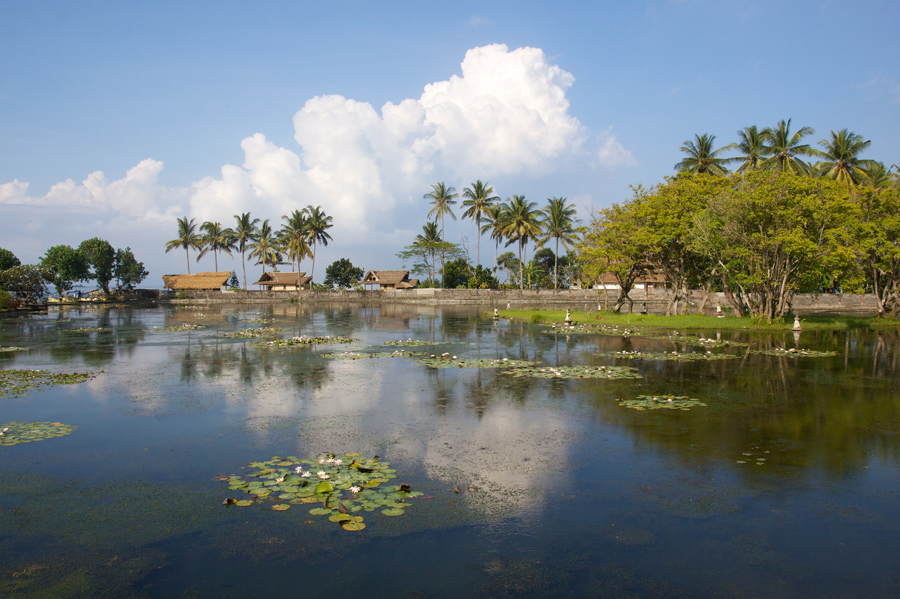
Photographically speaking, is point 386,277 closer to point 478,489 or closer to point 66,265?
point 66,265

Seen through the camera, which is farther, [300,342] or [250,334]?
[250,334]

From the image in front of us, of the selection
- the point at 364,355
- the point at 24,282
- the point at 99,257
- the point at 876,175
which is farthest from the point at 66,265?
the point at 876,175

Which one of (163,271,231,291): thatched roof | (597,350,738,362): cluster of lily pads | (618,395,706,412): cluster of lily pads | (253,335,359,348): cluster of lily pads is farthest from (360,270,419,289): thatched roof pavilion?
(618,395,706,412): cluster of lily pads

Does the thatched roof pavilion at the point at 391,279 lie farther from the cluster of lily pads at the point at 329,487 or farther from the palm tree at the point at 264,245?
the cluster of lily pads at the point at 329,487

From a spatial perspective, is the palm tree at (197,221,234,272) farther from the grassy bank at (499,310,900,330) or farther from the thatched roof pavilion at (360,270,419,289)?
the grassy bank at (499,310,900,330)

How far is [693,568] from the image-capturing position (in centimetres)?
504

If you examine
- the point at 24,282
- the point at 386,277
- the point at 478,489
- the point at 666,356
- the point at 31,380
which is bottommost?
the point at 478,489

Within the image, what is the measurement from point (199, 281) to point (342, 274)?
22437 millimetres

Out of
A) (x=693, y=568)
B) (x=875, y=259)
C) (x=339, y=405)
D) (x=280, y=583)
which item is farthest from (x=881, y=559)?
(x=875, y=259)

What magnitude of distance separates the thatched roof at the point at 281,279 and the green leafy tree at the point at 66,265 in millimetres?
23690

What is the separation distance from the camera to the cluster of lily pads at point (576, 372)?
14.5 meters

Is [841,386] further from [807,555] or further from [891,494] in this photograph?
[807,555]

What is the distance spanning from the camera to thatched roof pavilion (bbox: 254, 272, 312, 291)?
88.9 meters

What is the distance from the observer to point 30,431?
9430 millimetres
